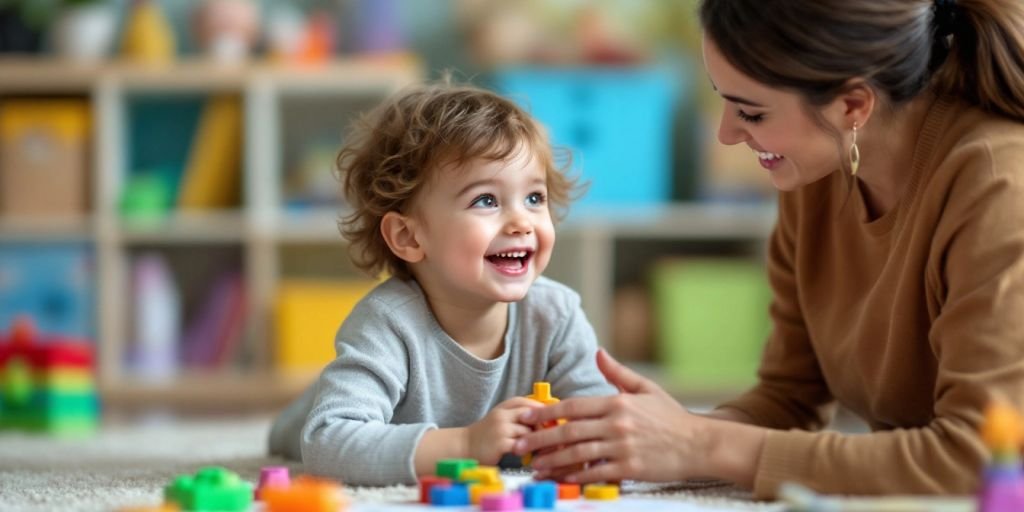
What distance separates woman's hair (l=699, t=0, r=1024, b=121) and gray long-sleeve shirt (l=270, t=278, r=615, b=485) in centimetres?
46

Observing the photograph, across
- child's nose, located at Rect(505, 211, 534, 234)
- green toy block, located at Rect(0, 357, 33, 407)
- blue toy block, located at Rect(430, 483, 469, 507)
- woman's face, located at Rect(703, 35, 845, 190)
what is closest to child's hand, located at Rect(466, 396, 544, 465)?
blue toy block, located at Rect(430, 483, 469, 507)

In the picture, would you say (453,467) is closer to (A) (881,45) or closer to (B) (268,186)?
(A) (881,45)

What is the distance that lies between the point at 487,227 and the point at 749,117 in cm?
33

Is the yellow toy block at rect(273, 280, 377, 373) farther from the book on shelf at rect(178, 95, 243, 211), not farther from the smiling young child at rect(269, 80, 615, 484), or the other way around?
the smiling young child at rect(269, 80, 615, 484)

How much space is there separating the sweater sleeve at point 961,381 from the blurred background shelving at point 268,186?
2219 mm

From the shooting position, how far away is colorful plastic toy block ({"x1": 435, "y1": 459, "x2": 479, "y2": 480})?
51.1 inches

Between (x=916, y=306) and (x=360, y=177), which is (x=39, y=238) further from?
(x=916, y=306)

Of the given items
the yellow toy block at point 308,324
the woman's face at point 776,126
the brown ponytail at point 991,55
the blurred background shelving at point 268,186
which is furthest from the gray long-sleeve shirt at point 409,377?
the blurred background shelving at point 268,186

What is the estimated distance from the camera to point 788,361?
5.57 feet

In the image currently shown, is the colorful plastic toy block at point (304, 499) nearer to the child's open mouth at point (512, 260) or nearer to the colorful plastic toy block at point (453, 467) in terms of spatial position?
the colorful plastic toy block at point (453, 467)

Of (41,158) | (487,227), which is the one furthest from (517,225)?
(41,158)

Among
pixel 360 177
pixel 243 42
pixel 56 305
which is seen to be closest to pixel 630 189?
pixel 243 42

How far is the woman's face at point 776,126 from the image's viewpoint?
4.46ft

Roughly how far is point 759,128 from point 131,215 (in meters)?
2.45
